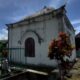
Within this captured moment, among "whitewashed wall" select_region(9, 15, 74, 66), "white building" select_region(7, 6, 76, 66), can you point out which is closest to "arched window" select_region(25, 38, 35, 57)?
"white building" select_region(7, 6, 76, 66)

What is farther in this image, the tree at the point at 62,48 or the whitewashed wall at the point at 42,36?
the whitewashed wall at the point at 42,36

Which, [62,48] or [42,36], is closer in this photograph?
[62,48]

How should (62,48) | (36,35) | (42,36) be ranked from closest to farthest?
(62,48) → (42,36) → (36,35)

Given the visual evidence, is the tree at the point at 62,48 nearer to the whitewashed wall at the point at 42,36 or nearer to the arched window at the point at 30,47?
the whitewashed wall at the point at 42,36

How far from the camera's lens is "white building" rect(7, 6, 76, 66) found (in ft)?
61.6

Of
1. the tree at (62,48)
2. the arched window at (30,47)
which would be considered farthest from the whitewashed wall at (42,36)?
the tree at (62,48)

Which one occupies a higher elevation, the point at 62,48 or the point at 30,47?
the point at 30,47

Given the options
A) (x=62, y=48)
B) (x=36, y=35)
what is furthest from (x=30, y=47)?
(x=62, y=48)

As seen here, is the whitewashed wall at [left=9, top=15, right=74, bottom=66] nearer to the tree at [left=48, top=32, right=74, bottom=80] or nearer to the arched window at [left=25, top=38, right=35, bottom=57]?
the arched window at [left=25, top=38, right=35, bottom=57]

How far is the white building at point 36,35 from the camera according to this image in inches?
739

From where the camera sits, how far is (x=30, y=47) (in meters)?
21.1

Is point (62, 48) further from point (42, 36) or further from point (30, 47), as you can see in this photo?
point (30, 47)

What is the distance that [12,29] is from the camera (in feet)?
76.5

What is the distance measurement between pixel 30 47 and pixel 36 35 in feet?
5.27
